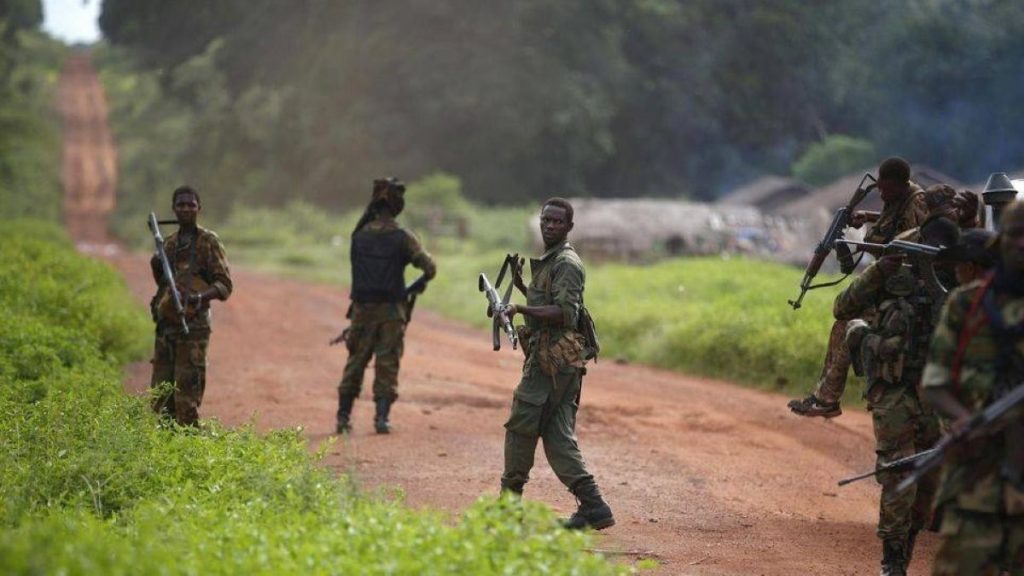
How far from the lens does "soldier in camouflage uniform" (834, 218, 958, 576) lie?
6914 mm

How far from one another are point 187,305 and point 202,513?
3331 mm

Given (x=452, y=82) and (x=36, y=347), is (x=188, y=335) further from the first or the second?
(x=452, y=82)

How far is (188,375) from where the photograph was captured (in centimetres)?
937

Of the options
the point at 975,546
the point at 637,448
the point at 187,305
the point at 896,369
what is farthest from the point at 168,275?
the point at 975,546

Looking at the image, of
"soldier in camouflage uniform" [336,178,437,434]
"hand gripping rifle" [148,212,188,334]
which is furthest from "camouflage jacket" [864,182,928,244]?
"hand gripping rifle" [148,212,188,334]

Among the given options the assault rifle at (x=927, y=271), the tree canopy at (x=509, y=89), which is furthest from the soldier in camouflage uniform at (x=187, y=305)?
the tree canopy at (x=509, y=89)

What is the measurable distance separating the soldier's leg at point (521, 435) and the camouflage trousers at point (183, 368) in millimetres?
2723

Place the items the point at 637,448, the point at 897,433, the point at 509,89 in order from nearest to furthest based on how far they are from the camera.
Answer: the point at 897,433 → the point at 637,448 → the point at 509,89

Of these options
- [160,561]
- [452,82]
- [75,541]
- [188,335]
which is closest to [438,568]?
[160,561]

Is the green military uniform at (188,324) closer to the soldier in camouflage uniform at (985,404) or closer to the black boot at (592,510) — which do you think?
the black boot at (592,510)

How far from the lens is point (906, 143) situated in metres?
36.3

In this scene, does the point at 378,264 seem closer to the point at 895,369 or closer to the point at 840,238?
the point at 840,238

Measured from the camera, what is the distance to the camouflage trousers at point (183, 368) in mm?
9367

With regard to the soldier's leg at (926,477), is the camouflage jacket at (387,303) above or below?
above
